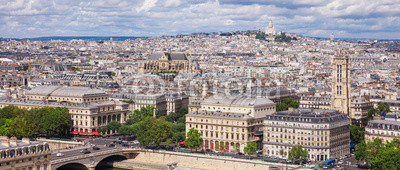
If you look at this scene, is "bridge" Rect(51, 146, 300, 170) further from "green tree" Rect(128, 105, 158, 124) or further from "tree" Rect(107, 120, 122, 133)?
"green tree" Rect(128, 105, 158, 124)

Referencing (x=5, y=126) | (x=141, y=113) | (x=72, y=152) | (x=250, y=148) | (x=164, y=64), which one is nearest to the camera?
(x=250, y=148)

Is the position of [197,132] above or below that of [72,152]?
above

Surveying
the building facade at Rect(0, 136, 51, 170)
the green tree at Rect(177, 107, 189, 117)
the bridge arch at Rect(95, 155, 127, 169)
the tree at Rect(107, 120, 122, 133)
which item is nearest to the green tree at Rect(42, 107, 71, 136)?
the tree at Rect(107, 120, 122, 133)

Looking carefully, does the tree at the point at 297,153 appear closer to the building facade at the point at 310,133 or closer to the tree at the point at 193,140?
the building facade at the point at 310,133

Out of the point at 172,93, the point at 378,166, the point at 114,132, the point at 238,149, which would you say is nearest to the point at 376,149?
the point at 378,166

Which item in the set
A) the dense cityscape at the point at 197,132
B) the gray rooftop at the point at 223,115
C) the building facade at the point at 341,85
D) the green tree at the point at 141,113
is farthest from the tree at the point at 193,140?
the building facade at the point at 341,85

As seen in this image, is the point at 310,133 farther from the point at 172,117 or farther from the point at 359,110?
the point at 172,117

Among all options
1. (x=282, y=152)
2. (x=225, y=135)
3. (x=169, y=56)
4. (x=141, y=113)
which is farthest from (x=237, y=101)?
(x=169, y=56)
